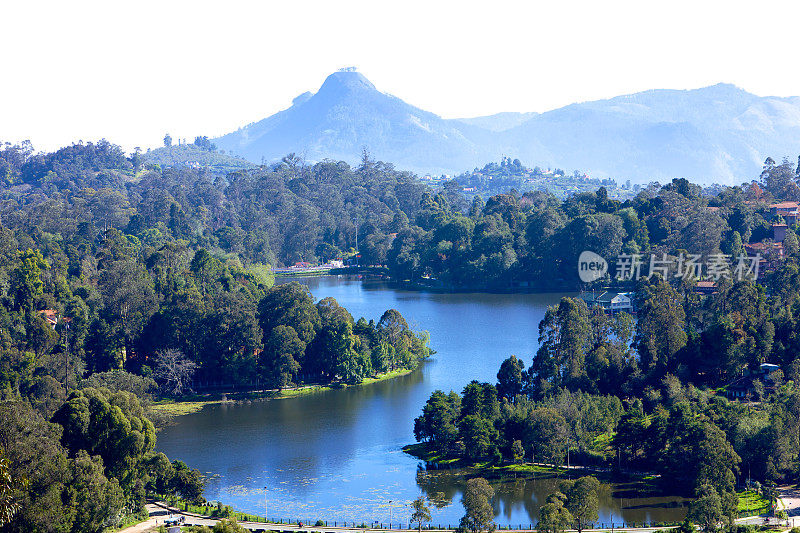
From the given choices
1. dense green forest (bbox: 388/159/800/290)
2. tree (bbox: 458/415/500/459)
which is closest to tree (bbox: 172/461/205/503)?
tree (bbox: 458/415/500/459)

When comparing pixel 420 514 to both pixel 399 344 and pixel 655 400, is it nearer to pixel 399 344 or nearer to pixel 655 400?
pixel 655 400

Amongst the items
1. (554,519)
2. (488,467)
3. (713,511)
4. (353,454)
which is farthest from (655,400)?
(554,519)

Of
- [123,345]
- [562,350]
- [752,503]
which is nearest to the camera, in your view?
[752,503]

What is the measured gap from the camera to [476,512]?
2272 centimetres

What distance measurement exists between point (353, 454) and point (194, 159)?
124843mm

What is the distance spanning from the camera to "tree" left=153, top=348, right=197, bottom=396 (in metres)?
36.5

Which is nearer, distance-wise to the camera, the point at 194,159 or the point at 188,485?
the point at 188,485

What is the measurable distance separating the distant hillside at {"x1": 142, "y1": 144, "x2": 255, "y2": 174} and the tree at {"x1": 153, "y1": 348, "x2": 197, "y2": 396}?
107 meters

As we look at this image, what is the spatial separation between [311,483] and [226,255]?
134 feet

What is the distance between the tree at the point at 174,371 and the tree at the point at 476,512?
16414mm

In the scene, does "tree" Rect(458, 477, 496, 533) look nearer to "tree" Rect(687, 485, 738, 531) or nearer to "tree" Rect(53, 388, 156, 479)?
"tree" Rect(687, 485, 738, 531)

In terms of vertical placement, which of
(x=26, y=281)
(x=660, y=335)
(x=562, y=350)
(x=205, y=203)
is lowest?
(x=562, y=350)

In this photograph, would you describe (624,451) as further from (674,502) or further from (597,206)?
(597,206)

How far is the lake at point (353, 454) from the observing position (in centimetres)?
2519
